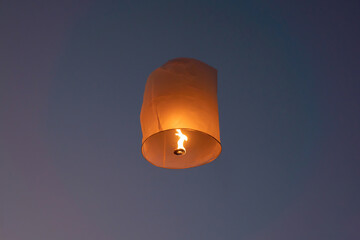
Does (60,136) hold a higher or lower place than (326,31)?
lower

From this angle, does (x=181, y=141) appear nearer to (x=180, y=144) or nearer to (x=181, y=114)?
(x=180, y=144)

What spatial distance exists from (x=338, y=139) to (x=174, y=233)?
1947mm

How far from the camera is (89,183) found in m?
3.86

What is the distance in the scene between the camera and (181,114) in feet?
5.43

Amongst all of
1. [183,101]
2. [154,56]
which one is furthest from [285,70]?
[183,101]

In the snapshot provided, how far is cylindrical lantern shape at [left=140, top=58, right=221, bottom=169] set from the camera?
1662 mm

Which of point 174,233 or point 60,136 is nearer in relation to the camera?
point 60,136

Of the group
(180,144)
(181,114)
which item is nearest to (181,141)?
(180,144)

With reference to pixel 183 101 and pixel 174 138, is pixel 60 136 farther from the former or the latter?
pixel 183 101

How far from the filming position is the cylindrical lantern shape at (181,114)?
166 centimetres

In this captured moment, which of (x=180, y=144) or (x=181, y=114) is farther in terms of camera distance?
A: (x=180, y=144)

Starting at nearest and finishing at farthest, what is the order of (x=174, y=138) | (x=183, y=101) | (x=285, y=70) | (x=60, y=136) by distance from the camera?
(x=183, y=101), (x=174, y=138), (x=285, y=70), (x=60, y=136)

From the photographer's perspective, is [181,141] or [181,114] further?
[181,141]

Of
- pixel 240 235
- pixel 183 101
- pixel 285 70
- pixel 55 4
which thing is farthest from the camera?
pixel 240 235
